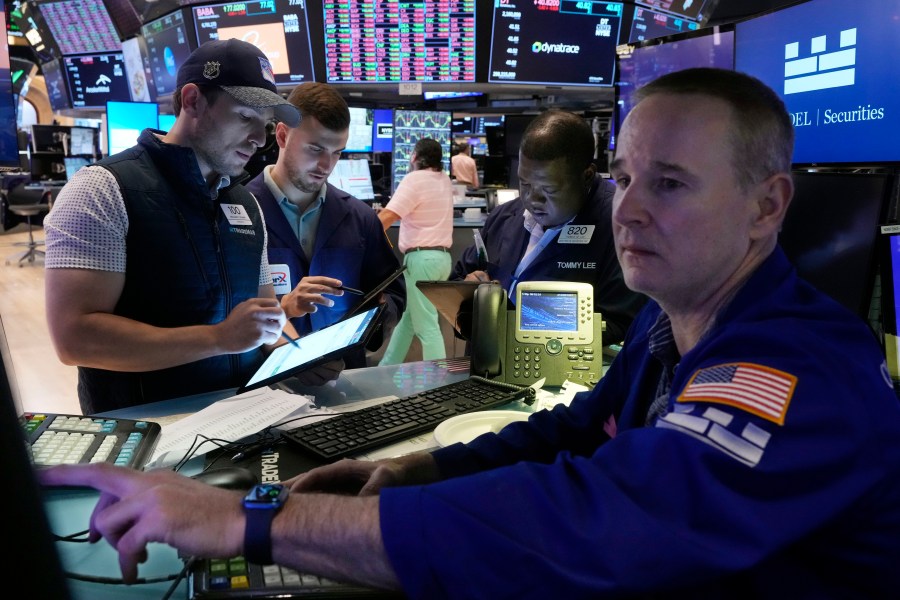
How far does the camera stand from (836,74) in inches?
54.7

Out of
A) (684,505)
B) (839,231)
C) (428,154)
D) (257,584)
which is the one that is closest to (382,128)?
(428,154)

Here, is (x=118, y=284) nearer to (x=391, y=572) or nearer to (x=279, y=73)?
(x=391, y=572)

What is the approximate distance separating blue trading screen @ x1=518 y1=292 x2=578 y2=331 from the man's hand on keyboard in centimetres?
73

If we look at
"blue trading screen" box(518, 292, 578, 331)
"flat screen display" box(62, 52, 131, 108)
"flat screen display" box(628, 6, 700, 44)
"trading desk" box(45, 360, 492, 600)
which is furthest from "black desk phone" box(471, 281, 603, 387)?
"flat screen display" box(62, 52, 131, 108)

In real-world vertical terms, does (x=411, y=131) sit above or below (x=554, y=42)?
below

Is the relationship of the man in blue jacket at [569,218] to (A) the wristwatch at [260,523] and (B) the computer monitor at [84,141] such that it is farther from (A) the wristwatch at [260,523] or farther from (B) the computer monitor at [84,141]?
(B) the computer monitor at [84,141]

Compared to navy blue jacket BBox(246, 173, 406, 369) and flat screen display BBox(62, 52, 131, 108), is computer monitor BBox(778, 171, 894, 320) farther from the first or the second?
flat screen display BBox(62, 52, 131, 108)

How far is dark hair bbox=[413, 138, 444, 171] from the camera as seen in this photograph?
14.4 ft

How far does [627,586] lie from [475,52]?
12.2ft

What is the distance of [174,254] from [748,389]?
1.38 metres

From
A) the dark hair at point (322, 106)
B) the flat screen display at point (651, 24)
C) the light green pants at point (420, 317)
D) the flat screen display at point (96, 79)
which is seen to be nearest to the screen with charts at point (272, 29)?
the light green pants at point (420, 317)

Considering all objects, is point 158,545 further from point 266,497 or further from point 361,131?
point 361,131

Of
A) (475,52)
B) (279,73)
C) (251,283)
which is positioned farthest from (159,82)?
(251,283)

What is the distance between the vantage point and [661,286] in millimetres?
972
